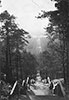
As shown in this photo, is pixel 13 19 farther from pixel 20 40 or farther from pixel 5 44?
pixel 20 40

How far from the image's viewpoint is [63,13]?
21.9 meters

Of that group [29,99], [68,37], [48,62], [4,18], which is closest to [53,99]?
[29,99]

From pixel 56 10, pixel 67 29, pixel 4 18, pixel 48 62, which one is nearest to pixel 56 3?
pixel 56 10

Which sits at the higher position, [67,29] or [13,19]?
[13,19]

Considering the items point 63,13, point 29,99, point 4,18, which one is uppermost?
point 4,18

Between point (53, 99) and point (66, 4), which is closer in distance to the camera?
point (53, 99)

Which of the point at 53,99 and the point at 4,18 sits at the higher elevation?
the point at 4,18

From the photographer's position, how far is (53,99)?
1584 centimetres

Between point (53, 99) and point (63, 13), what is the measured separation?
8.67m

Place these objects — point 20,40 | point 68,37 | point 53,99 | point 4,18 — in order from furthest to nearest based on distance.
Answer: point 20,40, point 4,18, point 68,37, point 53,99

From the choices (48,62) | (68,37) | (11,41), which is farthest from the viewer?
(48,62)

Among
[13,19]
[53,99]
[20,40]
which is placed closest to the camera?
[53,99]

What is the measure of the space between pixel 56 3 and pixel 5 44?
23.0 meters

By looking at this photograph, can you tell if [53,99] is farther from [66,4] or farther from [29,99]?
[66,4]
